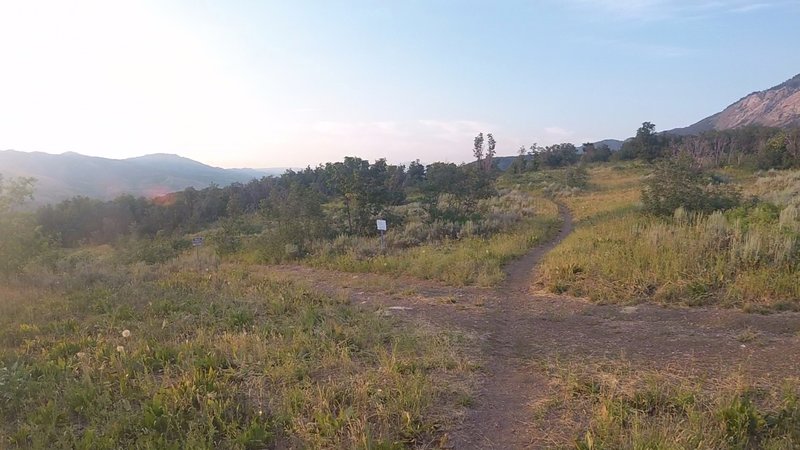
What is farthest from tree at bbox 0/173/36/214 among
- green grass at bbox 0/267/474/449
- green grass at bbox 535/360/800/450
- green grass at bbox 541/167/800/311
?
green grass at bbox 535/360/800/450

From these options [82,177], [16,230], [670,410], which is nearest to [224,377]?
[670,410]

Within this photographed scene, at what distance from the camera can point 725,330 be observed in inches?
236

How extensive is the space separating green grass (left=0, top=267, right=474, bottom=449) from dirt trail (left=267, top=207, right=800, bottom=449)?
1.32 feet

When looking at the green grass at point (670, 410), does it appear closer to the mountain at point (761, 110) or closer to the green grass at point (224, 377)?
the green grass at point (224, 377)

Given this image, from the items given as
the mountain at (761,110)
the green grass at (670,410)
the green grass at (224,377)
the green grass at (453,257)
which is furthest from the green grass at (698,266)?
the mountain at (761,110)

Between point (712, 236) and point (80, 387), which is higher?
point (712, 236)

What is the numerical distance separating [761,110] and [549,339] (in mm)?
191528

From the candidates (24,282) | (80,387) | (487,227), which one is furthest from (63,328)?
(487,227)

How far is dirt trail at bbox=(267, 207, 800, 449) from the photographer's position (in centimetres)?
409

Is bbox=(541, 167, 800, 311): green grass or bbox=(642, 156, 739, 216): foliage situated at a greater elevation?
bbox=(642, 156, 739, 216): foliage

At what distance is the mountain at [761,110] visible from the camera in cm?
14062

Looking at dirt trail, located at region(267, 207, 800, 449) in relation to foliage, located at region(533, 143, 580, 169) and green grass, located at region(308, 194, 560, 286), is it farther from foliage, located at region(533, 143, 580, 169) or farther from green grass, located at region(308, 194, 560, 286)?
foliage, located at region(533, 143, 580, 169)

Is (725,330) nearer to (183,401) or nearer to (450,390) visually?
(450,390)

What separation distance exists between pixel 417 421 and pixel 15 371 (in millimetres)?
4524
